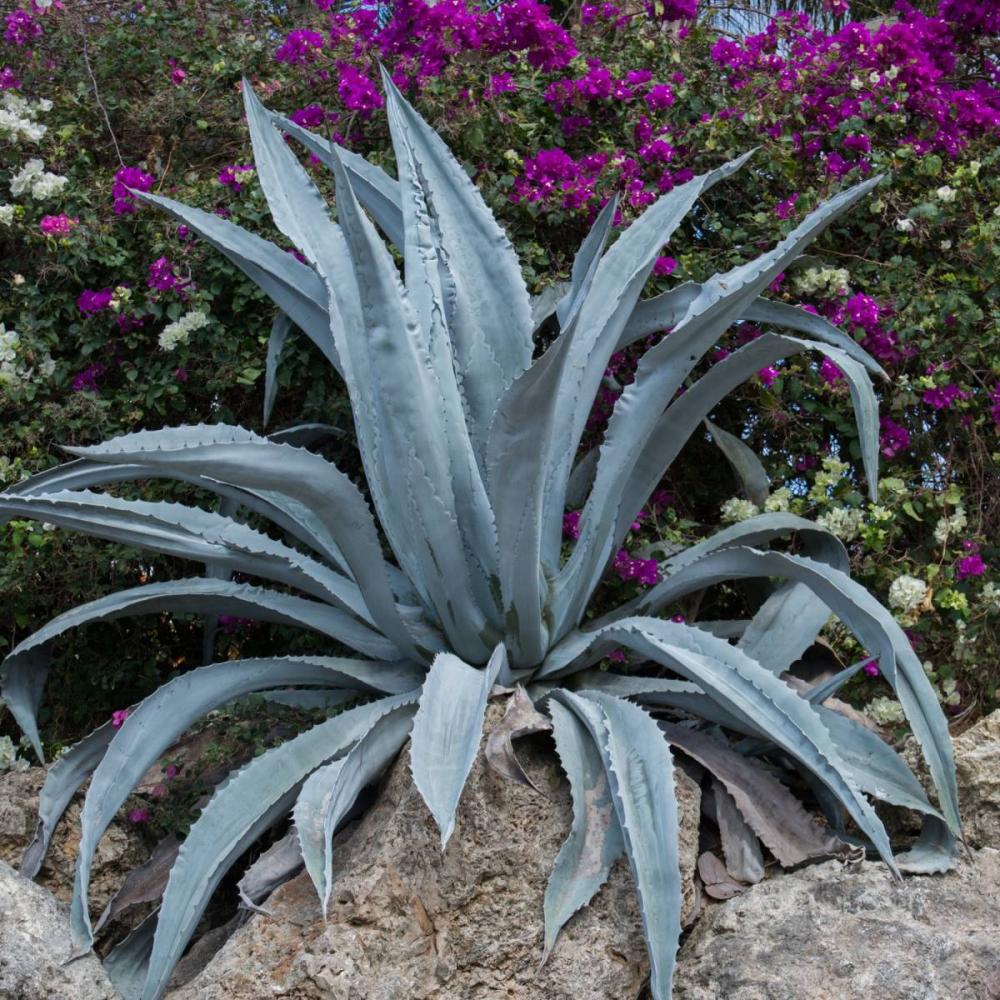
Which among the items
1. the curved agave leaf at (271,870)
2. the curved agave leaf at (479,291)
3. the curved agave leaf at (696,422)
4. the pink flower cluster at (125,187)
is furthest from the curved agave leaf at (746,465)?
the pink flower cluster at (125,187)

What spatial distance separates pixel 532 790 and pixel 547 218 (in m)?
1.53

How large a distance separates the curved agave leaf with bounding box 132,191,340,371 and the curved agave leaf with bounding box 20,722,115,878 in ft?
2.76

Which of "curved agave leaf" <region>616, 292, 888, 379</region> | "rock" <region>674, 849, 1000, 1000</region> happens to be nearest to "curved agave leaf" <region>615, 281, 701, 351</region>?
"curved agave leaf" <region>616, 292, 888, 379</region>

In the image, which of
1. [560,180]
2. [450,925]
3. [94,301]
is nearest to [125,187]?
[94,301]

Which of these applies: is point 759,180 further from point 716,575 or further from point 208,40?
point 208,40

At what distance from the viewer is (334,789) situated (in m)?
1.99

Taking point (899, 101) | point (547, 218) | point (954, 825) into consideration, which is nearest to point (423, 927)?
point (954, 825)

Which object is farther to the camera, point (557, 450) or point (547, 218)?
point (547, 218)

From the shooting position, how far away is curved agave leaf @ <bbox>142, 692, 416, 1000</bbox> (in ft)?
6.38

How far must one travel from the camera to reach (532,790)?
2.07 meters

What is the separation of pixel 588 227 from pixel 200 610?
50.5 inches

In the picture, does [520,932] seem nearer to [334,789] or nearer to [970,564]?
[334,789]

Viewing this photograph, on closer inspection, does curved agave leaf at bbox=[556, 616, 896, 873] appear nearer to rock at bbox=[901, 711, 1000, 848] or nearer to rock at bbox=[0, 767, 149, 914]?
rock at bbox=[901, 711, 1000, 848]

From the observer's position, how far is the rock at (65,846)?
242cm
